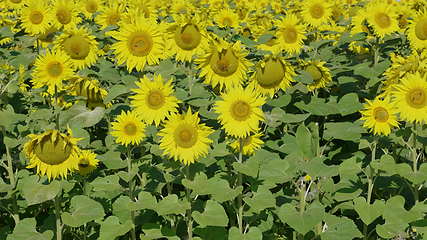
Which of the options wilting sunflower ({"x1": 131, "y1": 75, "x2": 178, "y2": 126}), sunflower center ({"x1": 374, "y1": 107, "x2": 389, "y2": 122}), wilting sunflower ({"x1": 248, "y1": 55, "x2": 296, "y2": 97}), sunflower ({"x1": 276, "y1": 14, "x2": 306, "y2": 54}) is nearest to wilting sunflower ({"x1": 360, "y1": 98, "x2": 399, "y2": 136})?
sunflower center ({"x1": 374, "y1": 107, "x2": 389, "y2": 122})

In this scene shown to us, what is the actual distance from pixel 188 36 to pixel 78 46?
48.5 inches

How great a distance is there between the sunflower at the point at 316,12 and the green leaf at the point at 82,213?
174 inches

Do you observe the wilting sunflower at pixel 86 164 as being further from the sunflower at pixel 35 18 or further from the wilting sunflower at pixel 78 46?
the sunflower at pixel 35 18

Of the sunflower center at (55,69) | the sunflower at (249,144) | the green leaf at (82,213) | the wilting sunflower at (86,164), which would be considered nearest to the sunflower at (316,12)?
the sunflower at (249,144)

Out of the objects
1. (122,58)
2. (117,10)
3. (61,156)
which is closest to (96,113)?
(122,58)

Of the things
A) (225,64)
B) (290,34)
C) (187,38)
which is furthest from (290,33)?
(225,64)

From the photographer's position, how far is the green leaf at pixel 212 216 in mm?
3389

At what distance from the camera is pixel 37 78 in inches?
158

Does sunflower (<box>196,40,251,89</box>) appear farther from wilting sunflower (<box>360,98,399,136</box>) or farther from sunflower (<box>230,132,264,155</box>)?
wilting sunflower (<box>360,98,399,136</box>)

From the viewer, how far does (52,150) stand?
3.20m

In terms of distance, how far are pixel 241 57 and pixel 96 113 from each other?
1280mm

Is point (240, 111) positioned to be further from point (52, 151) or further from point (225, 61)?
point (52, 151)

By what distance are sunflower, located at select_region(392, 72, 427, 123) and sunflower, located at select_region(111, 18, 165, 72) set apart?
194cm

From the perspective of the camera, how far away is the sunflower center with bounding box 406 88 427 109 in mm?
3674
